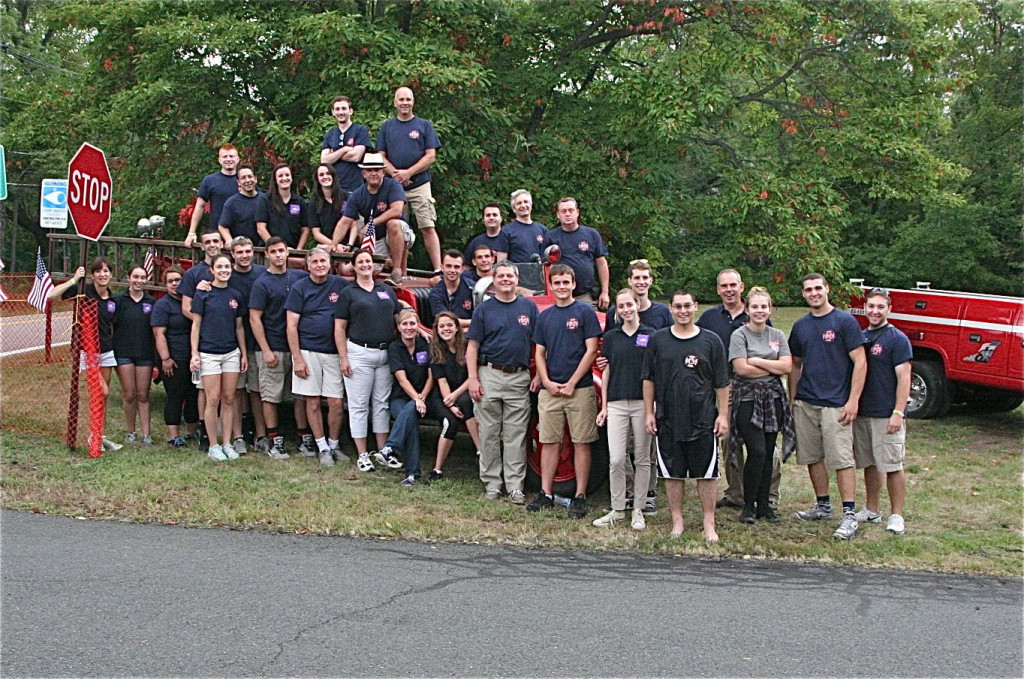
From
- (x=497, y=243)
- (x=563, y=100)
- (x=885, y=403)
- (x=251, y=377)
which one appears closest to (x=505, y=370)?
(x=497, y=243)

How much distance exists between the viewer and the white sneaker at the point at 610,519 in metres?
7.82

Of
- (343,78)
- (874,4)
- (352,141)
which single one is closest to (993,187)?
(874,4)

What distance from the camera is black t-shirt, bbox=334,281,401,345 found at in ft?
31.1

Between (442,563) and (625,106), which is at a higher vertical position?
(625,106)

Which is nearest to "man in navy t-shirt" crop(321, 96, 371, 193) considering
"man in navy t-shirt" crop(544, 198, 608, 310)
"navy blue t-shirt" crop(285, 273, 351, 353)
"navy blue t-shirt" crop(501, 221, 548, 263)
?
"navy blue t-shirt" crop(285, 273, 351, 353)

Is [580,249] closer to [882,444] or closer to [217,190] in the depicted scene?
[882,444]

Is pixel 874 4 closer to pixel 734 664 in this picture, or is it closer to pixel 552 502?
pixel 552 502

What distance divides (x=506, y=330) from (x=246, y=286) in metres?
2.76

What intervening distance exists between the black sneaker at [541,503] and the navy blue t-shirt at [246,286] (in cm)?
327

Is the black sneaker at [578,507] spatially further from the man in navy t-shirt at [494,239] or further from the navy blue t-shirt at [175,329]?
the navy blue t-shirt at [175,329]

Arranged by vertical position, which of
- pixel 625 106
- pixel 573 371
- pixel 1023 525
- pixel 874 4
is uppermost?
pixel 874 4

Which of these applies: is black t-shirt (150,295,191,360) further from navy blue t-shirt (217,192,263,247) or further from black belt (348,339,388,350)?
black belt (348,339,388,350)

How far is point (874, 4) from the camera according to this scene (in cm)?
1542

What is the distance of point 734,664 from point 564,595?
1.32 m
